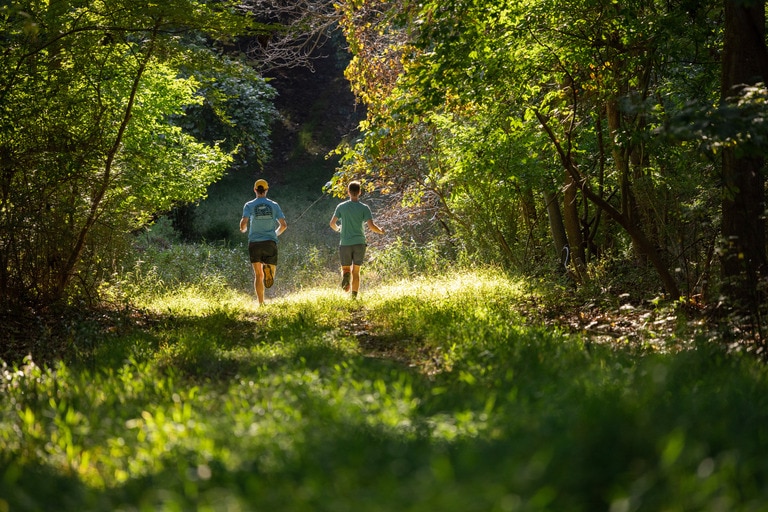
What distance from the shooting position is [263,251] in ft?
42.6

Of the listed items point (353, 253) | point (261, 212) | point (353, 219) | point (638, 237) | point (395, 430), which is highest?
point (261, 212)

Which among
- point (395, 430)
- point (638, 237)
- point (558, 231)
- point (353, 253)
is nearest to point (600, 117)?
point (638, 237)

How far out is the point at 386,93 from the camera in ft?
54.1

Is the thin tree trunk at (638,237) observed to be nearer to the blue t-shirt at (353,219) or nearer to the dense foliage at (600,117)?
the dense foliage at (600,117)

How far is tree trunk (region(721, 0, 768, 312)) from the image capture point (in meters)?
7.26

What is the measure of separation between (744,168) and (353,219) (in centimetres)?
710

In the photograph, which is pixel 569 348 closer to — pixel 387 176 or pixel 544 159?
pixel 544 159

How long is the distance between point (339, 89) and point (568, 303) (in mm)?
30265

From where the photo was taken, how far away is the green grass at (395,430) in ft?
9.85

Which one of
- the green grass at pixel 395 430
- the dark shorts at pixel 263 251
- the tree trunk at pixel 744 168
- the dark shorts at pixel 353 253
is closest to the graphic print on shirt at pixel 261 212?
the dark shorts at pixel 263 251

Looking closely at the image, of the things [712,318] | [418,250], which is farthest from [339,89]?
[712,318]

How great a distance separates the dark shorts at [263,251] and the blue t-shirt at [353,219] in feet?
3.87

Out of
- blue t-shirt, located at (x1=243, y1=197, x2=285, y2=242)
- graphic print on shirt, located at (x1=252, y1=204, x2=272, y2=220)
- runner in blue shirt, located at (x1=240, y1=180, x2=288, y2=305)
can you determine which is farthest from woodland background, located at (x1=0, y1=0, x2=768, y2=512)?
graphic print on shirt, located at (x1=252, y1=204, x2=272, y2=220)

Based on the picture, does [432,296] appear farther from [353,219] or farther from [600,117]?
[600,117]
